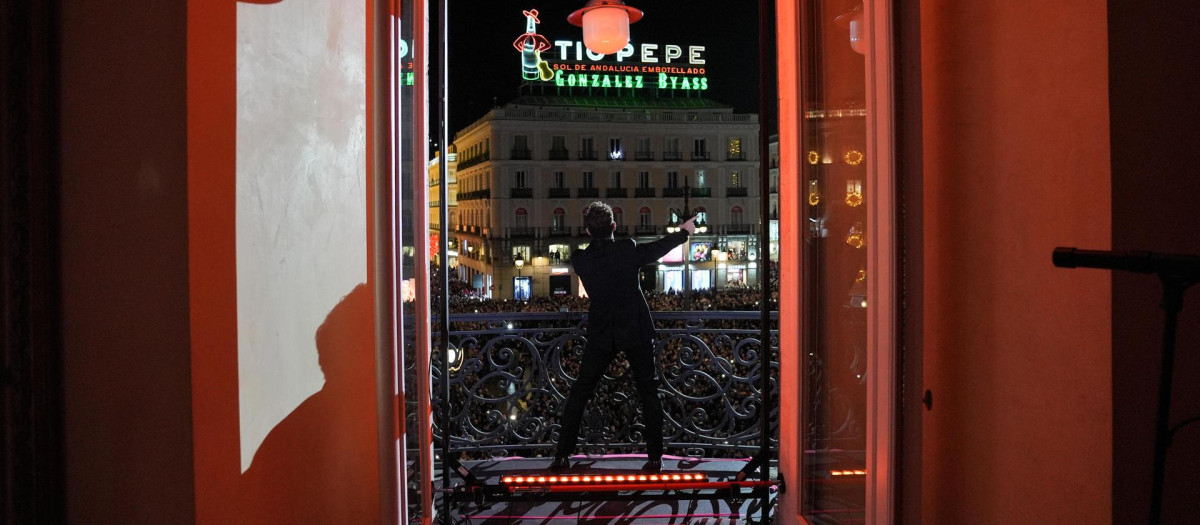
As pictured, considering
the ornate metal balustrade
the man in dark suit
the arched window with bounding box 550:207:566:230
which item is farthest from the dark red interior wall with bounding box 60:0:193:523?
the arched window with bounding box 550:207:566:230

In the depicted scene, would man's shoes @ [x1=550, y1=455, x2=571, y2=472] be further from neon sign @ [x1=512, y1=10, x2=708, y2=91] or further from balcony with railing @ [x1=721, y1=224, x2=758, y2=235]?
balcony with railing @ [x1=721, y1=224, x2=758, y2=235]

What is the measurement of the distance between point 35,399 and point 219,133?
26.8 inches

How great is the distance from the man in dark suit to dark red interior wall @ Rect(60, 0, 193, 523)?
258 centimetres

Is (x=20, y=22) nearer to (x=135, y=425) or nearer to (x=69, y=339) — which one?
(x=69, y=339)

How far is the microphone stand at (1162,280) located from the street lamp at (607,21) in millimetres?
3562

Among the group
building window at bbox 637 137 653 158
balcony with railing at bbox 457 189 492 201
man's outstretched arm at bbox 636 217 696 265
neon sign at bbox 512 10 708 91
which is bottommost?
man's outstretched arm at bbox 636 217 696 265

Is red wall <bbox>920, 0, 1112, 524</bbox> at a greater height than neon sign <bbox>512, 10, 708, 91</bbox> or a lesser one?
lesser

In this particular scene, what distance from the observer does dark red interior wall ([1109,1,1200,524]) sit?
1.75 metres

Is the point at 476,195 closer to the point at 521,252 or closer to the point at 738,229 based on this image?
the point at 521,252

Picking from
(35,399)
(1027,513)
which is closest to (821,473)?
(1027,513)

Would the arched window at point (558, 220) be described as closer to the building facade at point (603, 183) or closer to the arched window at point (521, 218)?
the building facade at point (603, 183)

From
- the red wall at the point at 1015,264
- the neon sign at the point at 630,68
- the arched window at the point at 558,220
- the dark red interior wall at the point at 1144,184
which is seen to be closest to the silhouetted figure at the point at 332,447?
the red wall at the point at 1015,264

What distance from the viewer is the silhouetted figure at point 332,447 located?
2.06 metres

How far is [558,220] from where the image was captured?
44.6 meters
